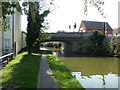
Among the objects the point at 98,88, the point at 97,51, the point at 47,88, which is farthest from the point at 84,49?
the point at 47,88

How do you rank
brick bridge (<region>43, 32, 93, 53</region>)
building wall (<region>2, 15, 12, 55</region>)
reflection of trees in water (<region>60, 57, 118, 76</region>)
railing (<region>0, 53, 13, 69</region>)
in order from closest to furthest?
railing (<region>0, 53, 13, 69</region>)
reflection of trees in water (<region>60, 57, 118, 76</region>)
building wall (<region>2, 15, 12, 55</region>)
brick bridge (<region>43, 32, 93, 53</region>)

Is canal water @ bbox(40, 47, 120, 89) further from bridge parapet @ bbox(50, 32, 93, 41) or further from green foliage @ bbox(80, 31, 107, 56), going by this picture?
bridge parapet @ bbox(50, 32, 93, 41)

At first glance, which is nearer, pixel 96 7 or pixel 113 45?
pixel 96 7

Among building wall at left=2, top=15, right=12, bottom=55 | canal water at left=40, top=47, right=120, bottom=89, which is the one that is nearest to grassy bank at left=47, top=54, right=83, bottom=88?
canal water at left=40, top=47, right=120, bottom=89

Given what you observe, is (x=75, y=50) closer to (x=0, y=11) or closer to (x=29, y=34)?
(x=29, y=34)

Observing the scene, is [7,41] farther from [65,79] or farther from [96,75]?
[65,79]

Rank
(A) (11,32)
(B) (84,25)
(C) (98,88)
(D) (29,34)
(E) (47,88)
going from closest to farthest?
(E) (47,88), (C) (98,88), (A) (11,32), (D) (29,34), (B) (84,25)

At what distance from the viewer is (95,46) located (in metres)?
27.7

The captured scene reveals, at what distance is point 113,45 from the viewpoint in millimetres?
21719

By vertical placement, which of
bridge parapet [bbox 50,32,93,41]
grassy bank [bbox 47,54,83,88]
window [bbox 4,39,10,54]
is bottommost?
grassy bank [bbox 47,54,83,88]

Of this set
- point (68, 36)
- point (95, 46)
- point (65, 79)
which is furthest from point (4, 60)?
point (68, 36)

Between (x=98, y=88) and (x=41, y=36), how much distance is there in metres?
14.5

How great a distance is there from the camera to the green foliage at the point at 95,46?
2701 cm

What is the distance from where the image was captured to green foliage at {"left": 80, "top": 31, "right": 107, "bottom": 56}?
1063 inches
